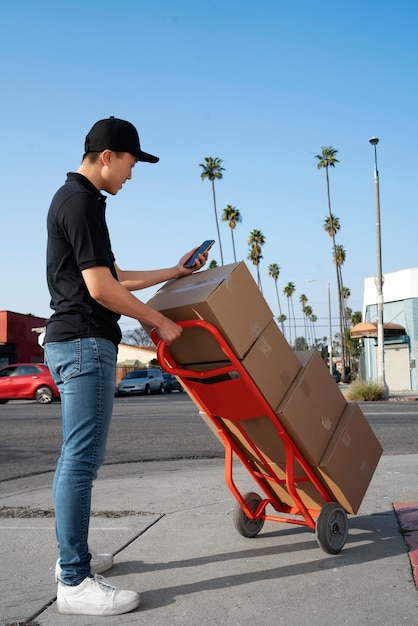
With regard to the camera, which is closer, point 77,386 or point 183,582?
point 77,386

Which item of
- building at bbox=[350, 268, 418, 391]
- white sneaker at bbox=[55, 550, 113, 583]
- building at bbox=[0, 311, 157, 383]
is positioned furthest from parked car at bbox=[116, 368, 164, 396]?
white sneaker at bbox=[55, 550, 113, 583]

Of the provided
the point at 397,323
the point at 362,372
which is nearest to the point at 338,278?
the point at 362,372

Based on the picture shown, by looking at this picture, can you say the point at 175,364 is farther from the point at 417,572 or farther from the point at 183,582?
the point at 417,572

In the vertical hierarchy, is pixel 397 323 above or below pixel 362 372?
above

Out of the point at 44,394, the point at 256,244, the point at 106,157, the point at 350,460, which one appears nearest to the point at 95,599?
the point at 350,460

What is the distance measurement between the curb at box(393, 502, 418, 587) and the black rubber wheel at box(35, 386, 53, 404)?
63.0 feet

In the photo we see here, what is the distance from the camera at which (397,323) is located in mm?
36438

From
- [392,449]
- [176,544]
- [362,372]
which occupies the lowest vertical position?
[362,372]

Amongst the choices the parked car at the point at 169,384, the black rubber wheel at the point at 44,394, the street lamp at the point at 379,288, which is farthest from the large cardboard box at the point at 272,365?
the parked car at the point at 169,384

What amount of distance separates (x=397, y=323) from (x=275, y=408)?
34560 mm

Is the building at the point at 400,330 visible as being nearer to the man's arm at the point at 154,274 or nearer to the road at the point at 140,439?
the road at the point at 140,439

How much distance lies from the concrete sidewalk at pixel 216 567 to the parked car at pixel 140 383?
2688cm

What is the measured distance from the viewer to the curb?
132 inches

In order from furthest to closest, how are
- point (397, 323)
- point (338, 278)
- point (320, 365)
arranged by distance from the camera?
point (338, 278) → point (397, 323) → point (320, 365)
